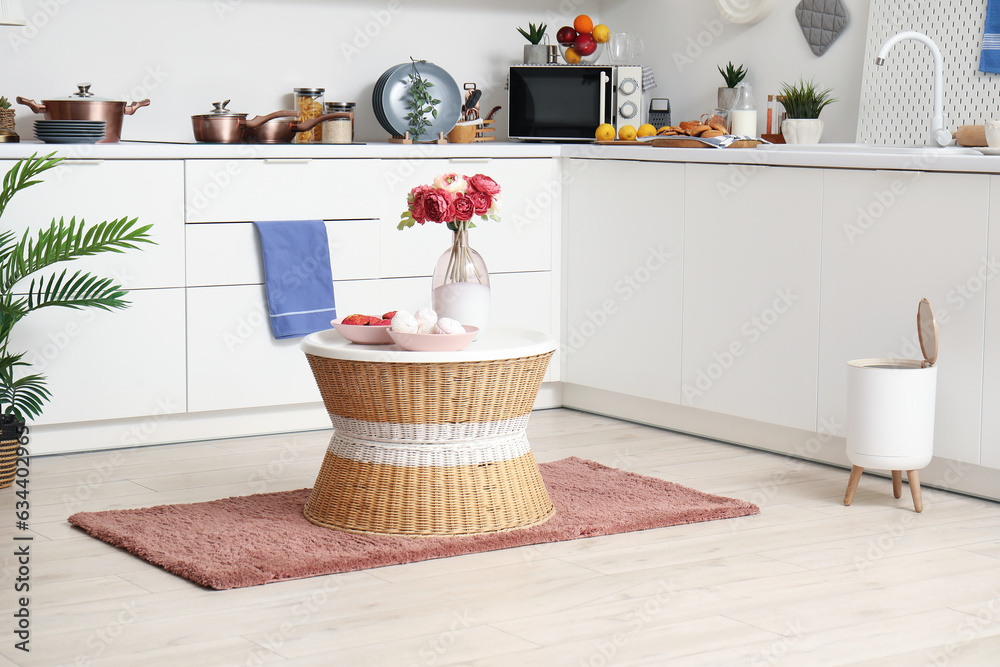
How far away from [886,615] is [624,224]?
2098 millimetres

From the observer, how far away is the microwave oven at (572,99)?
4715mm

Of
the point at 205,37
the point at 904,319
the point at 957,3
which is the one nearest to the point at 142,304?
the point at 205,37

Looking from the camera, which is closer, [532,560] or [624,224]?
[532,560]

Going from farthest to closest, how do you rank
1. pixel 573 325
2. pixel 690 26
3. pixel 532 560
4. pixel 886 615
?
pixel 690 26 < pixel 573 325 < pixel 532 560 < pixel 886 615

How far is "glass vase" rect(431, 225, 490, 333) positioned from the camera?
3025 mm

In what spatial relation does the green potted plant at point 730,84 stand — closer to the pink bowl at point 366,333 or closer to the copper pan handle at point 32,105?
the pink bowl at point 366,333

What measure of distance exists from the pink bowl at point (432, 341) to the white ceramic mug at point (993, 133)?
171 cm

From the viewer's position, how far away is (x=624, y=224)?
14.0ft

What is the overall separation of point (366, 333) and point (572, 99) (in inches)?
81.9

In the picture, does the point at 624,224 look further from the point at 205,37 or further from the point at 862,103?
the point at 205,37

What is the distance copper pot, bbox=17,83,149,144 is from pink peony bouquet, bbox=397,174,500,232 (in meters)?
1.31

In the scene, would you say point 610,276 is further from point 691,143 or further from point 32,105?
point 32,105

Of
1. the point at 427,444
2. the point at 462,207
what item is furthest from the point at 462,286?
the point at 427,444

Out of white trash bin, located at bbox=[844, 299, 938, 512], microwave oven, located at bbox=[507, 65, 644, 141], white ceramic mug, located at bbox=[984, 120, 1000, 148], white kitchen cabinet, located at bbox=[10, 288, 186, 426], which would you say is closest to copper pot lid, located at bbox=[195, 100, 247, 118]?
white kitchen cabinet, located at bbox=[10, 288, 186, 426]
